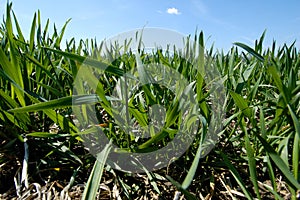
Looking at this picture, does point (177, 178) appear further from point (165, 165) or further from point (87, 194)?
point (87, 194)

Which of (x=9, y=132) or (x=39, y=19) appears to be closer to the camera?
(x=9, y=132)

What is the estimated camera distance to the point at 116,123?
0.58 m

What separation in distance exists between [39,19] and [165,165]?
0.66 m

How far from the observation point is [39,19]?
37.0 inches

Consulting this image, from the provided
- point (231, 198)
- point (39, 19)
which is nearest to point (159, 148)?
point (231, 198)

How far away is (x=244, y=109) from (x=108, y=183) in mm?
285

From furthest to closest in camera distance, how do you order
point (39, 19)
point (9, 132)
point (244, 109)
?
point (39, 19), point (9, 132), point (244, 109)

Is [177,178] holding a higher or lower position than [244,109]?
lower

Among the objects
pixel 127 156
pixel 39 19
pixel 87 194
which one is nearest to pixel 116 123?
pixel 127 156

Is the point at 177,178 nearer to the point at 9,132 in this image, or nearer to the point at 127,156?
the point at 127,156

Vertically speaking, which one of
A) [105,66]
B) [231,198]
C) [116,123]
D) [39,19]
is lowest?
[231,198]

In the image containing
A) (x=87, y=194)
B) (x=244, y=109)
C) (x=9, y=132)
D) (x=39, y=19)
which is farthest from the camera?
(x=39, y=19)

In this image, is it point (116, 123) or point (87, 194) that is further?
point (116, 123)

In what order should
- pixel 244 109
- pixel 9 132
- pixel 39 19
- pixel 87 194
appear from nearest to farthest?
pixel 87 194
pixel 244 109
pixel 9 132
pixel 39 19
